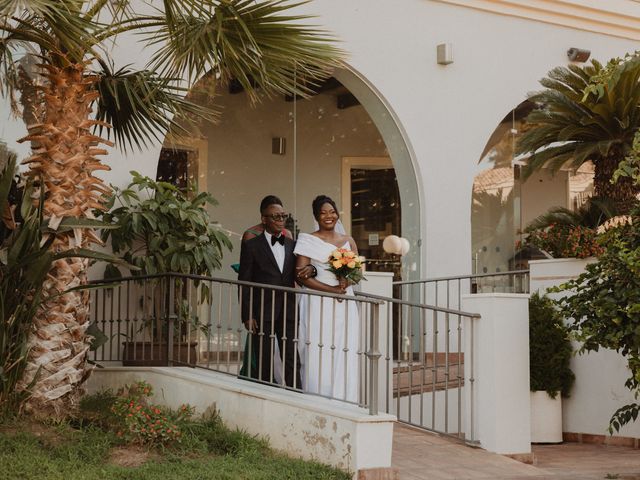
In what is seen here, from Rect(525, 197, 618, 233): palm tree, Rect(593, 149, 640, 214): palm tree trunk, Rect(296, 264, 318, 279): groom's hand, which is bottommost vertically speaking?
Rect(296, 264, 318, 279): groom's hand

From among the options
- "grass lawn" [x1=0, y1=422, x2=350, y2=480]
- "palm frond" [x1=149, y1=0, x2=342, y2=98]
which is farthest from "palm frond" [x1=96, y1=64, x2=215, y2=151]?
"grass lawn" [x1=0, y1=422, x2=350, y2=480]

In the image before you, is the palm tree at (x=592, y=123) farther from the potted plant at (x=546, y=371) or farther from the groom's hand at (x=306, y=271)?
the groom's hand at (x=306, y=271)

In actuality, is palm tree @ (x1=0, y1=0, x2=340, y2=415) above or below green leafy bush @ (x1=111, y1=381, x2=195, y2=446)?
above

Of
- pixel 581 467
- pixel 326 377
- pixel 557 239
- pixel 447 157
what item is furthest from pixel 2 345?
pixel 447 157

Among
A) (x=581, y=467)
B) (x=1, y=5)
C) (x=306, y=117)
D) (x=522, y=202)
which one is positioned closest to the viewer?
(x=1, y=5)

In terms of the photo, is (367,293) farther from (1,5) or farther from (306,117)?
(306,117)

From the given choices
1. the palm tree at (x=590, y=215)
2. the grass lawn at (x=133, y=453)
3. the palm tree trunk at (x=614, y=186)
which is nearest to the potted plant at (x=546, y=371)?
the palm tree at (x=590, y=215)

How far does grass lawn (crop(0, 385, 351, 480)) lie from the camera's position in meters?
6.55

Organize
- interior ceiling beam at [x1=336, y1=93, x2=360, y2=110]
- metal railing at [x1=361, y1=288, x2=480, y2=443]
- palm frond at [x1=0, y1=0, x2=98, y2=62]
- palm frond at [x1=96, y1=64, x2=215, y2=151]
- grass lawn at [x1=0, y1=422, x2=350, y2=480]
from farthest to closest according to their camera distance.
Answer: interior ceiling beam at [x1=336, y1=93, x2=360, y2=110] → metal railing at [x1=361, y1=288, x2=480, y2=443] → palm frond at [x1=96, y1=64, x2=215, y2=151] → grass lawn at [x1=0, y1=422, x2=350, y2=480] → palm frond at [x1=0, y1=0, x2=98, y2=62]

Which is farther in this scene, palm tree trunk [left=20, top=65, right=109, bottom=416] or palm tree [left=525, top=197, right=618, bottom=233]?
palm tree [left=525, top=197, right=618, bottom=233]

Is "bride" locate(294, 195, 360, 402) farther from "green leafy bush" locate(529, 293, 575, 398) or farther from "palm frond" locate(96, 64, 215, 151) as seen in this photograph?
"green leafy bush" locate(529, 293, 575, 398)

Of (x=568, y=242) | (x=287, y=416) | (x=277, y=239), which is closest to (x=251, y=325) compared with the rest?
(x=277, y=239)

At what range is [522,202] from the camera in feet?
52.5

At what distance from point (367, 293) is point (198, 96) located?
14.0ft
